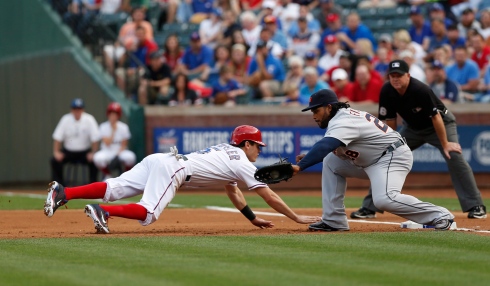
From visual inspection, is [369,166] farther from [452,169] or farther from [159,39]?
[159,39]

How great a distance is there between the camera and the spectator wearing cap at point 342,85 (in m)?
17.3

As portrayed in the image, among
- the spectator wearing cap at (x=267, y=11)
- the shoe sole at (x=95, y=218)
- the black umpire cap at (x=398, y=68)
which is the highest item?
the spectator wearing cap at (x=267, y=11)

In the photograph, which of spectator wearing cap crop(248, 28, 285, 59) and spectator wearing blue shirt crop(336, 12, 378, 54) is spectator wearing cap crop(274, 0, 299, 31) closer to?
Result: spectator wearing cap crop(248, 28, 285, 59)

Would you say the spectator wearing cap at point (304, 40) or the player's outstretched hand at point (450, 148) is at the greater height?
the spectator wearing cap at point (304, 40)

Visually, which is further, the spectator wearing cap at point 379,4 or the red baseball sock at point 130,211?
the spectator wearing cap at point 379,4

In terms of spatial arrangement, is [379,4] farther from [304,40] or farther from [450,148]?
[450,148]

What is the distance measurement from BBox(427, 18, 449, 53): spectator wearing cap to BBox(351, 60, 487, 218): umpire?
300 inches

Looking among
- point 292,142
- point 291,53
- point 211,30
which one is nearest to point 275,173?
point 292,142

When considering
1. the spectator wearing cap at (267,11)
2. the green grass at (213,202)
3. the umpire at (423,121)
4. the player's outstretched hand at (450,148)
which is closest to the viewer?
the umpire at (423,121)

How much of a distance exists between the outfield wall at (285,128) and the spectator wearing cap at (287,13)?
118 inches

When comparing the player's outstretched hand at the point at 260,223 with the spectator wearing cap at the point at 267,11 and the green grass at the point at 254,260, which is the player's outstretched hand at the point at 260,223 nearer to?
the green grass at the point at 254,260

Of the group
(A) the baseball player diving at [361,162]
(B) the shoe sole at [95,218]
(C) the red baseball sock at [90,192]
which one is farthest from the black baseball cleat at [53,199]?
(A) the baseball player diving at [361,162]

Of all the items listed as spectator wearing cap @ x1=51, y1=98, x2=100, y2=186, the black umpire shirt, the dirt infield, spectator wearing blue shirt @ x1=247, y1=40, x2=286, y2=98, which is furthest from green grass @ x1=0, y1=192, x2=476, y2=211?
spectator wearing blue shirt @ x1=247, y1=40, x2=286, y2=98

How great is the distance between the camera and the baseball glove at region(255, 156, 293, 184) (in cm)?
840
